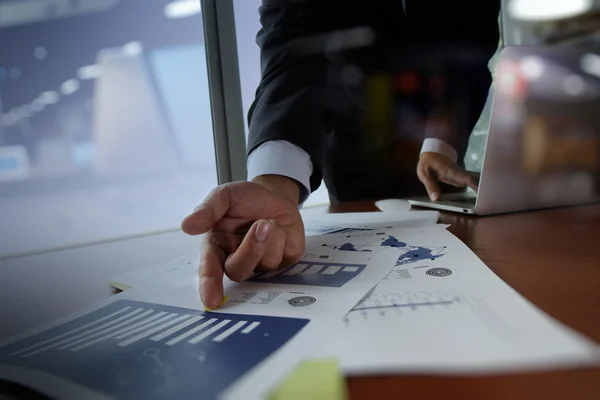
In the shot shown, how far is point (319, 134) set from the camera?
833 mm

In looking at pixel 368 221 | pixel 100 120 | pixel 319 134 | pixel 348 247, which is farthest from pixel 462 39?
pixel 100 120

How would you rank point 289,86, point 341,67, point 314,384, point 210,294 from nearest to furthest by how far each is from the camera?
point 314,384 < point 210,294 < point 289,86 < point 341,67

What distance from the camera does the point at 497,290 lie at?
12.6 inches

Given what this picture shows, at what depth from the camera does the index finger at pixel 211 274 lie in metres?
0.35

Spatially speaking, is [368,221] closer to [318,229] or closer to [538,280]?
[318,229]

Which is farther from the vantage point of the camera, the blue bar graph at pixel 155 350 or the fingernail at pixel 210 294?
the fingernail at pixel 210 294

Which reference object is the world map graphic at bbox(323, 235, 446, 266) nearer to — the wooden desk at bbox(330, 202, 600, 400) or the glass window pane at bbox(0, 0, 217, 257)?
the wooden desk at bbox(330, 202, 600, 400)

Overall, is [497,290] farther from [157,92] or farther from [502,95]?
[157,92]

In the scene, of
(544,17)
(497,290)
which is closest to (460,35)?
(497,290)

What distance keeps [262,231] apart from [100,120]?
53.6 inches

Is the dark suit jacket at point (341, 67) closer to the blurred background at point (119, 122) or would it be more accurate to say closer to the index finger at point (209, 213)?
the blurred background at point (119, 122)

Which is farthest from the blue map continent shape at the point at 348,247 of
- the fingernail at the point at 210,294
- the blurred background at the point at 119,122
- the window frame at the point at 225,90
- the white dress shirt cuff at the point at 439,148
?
the window frame at the point at 225,90

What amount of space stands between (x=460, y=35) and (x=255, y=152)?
0.79m

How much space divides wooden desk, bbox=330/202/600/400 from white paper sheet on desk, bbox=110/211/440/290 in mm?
63
